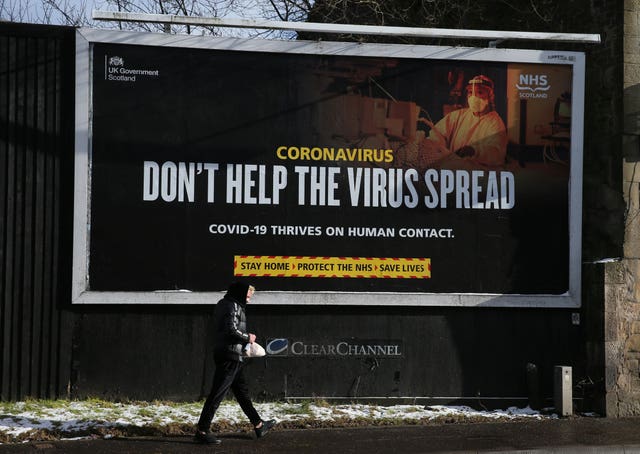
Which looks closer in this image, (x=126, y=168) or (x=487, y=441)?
(x=487, y=441)

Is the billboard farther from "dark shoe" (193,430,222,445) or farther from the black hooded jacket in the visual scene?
"dark shoe" (193,430,222,445)

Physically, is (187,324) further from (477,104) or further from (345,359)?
(477,104)

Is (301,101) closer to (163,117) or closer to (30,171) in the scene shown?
(163,117)

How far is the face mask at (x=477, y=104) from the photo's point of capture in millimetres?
11734

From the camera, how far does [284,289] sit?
11.3m

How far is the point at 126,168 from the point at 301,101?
238 centimetres

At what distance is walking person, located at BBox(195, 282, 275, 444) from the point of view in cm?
908

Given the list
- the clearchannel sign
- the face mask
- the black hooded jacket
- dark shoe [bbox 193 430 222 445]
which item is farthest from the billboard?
dark shoe [bbox 193 430 222 445]

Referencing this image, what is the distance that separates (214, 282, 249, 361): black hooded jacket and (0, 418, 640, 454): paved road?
0.95 meters

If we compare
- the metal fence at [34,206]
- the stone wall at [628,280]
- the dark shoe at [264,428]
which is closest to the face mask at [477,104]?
the stone wall at [628,280]

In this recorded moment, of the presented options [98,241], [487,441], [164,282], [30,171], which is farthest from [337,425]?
[30,171]

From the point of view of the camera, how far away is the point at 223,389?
9.07 meters

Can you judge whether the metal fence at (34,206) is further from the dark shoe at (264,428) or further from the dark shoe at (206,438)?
the dark shoe at (264,428)

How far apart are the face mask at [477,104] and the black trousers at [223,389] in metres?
4.83
